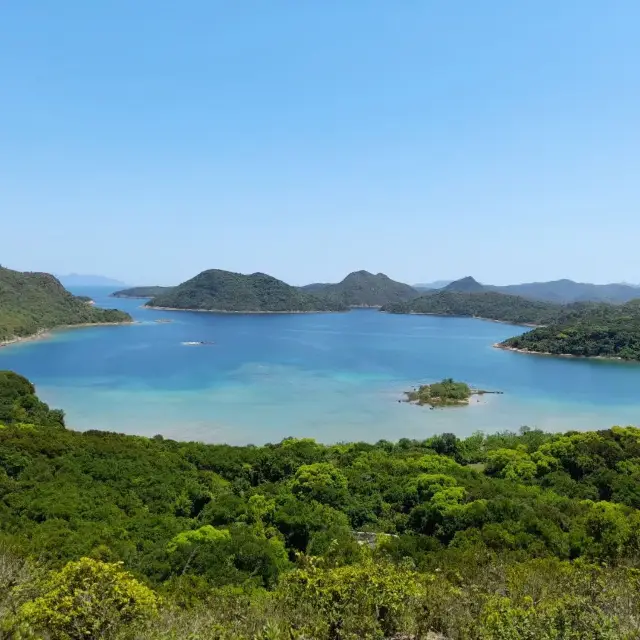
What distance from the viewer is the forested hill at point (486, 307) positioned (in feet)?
369

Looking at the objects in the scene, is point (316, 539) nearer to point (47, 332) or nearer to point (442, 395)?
point (442, 395)

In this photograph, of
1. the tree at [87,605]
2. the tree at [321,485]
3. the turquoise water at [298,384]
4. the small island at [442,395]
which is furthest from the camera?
the small island at [442,395]

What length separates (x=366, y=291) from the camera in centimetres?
17675

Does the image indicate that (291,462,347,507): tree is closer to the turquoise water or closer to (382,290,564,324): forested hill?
the turquoise water

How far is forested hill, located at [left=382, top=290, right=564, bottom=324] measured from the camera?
112350 millimetres

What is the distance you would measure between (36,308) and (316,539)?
80.0 meters

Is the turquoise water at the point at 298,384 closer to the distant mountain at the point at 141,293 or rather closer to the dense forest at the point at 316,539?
the dense forest at the point at 316,539

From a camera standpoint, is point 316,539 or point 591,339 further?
point 591,339

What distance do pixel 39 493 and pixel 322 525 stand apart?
23.3 ft

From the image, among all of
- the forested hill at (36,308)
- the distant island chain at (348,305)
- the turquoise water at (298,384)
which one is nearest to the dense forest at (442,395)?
the turquoise water at (298,384)

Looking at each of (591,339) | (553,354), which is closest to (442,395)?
(553,354)

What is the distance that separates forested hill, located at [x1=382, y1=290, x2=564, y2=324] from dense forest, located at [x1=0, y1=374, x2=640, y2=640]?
94.1 metres

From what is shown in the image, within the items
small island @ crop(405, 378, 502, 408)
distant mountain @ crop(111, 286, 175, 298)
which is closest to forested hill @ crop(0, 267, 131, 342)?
small island @ crop(405, 378, 502, 408)

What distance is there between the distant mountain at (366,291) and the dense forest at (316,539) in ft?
460
